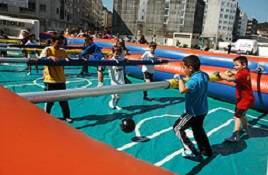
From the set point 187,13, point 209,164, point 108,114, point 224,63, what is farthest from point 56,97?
point 187,13

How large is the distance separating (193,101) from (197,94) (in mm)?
155

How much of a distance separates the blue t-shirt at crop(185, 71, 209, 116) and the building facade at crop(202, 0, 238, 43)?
110981mm

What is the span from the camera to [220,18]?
113 meters

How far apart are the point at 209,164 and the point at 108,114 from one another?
3.13 m

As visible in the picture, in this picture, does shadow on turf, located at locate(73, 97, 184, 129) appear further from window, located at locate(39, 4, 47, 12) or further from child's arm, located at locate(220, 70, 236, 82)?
window, located at locate(39, 4, 47, 12)

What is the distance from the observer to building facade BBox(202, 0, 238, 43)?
113 m

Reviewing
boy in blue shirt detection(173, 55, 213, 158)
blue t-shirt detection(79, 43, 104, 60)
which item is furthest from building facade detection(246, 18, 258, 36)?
boy in blue shirt detection(173, 55, 213, 158)

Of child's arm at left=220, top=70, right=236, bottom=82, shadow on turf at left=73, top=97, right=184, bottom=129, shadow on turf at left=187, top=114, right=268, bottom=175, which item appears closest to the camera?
shadow on turf at left=187, top=114, right=268, bottom=175

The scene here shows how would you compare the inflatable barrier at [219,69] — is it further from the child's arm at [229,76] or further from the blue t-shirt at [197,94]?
the blue t-shirt at [197,94]

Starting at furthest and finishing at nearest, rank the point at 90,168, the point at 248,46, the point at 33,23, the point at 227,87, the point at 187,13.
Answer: the point at 187,13 < the point at 248,46 < the point at 33,23 < the point at 227,87 < the point at 90,168

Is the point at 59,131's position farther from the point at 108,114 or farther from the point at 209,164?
the point at 108,114

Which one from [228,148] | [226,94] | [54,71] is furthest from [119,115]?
[226,94]

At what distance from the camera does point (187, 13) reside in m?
97.7

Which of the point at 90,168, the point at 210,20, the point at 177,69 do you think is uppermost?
the point at 210,20
